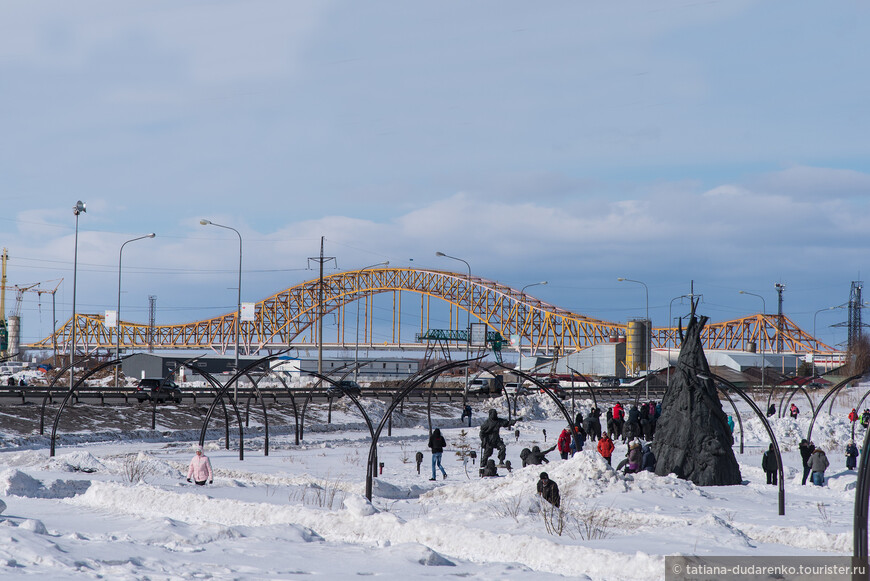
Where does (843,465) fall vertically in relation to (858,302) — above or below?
below

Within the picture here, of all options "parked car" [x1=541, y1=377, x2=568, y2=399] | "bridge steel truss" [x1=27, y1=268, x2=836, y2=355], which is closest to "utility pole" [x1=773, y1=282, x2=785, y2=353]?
"bridge steel truss" [x1=27, y1=268, x2=836, y2=355]

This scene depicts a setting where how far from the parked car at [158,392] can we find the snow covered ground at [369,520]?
1302cm

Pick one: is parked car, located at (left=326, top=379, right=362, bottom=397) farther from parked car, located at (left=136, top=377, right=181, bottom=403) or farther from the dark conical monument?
the dark conical monument

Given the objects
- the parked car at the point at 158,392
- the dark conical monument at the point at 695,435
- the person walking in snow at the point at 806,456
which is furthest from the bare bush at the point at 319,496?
the parked car at the point at 158,392

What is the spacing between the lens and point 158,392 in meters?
44.6

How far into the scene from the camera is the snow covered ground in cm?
1097

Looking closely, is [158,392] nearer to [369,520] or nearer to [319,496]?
[319,496]

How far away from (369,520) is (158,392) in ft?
110

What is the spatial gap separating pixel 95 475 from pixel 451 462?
11796mm

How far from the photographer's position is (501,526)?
14.8 m

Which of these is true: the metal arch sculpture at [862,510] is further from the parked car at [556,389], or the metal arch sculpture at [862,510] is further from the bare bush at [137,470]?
the parked car at [556,389]

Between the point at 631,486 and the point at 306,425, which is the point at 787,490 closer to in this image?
the point at 631,486

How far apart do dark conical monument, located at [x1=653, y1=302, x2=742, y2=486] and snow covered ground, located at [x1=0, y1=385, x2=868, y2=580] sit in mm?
920

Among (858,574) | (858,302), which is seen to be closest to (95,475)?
(858,574)
